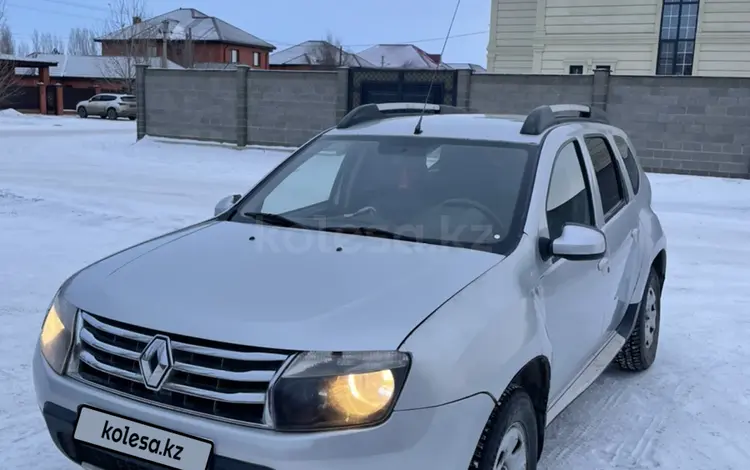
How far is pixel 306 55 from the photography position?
70500mm

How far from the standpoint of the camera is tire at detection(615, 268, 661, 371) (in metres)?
4.62

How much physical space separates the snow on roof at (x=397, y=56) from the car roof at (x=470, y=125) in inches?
2579

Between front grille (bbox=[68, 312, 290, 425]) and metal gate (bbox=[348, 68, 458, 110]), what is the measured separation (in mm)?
15083

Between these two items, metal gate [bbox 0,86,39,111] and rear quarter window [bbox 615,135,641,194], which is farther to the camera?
metal gate [bbox 0,86,39,111]

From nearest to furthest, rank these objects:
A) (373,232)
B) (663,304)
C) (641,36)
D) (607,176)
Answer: (373,232) < (607,176) < (663,304) < (641,36)

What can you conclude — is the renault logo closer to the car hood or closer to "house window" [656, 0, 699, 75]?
the car hood

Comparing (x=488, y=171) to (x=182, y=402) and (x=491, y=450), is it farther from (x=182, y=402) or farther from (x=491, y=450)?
(x=182, y=402)

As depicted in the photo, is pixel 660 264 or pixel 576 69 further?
pixel 576 69

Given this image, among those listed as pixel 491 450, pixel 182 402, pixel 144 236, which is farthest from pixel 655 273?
pixel 144 236

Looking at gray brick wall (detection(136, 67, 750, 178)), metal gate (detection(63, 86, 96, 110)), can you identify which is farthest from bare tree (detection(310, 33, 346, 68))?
gray brick wall (detection(136, 67, 750, 178))

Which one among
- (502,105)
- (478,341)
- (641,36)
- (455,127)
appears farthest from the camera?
(641,36)

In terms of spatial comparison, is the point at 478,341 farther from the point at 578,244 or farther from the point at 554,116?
the point at 554,116

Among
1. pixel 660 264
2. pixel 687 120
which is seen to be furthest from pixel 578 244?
pixel 687 120

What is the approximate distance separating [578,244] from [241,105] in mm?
17432
